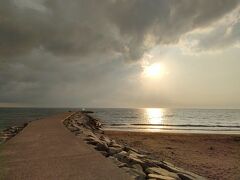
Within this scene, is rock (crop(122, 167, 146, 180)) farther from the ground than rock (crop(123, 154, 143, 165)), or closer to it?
closer to it

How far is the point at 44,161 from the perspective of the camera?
6.74m

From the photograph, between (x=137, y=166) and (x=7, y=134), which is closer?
(x=137, y=166)

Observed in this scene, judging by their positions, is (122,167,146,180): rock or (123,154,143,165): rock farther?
(123,154,143,165): rock

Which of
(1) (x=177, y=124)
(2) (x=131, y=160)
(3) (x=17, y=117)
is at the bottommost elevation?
(1) (x=177, y=124)

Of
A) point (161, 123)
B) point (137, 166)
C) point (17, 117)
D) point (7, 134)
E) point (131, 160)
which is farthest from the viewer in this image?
point (17, 117)


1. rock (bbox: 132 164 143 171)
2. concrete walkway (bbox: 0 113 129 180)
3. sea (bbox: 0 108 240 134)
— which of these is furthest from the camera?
sea (bbox: 0 108 240 134)

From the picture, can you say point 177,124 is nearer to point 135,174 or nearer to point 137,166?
point 137,166

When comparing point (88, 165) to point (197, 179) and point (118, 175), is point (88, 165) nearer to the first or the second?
point (118, 175)

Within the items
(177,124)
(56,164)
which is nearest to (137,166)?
(56,164)

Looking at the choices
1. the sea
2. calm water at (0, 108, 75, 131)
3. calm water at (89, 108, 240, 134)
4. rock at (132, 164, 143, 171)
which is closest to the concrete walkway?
rock at (132, 164, 143, 171)

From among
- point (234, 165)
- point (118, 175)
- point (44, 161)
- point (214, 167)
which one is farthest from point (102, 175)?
point (234, 165)

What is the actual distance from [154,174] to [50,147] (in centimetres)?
452

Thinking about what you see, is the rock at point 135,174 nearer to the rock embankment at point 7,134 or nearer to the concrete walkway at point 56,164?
the concrete walkway at point 56,164

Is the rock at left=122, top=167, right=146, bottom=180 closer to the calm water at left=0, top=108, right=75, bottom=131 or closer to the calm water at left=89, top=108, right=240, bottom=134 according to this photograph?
the calm water at left=89, top=108, right=240, bottom=134
